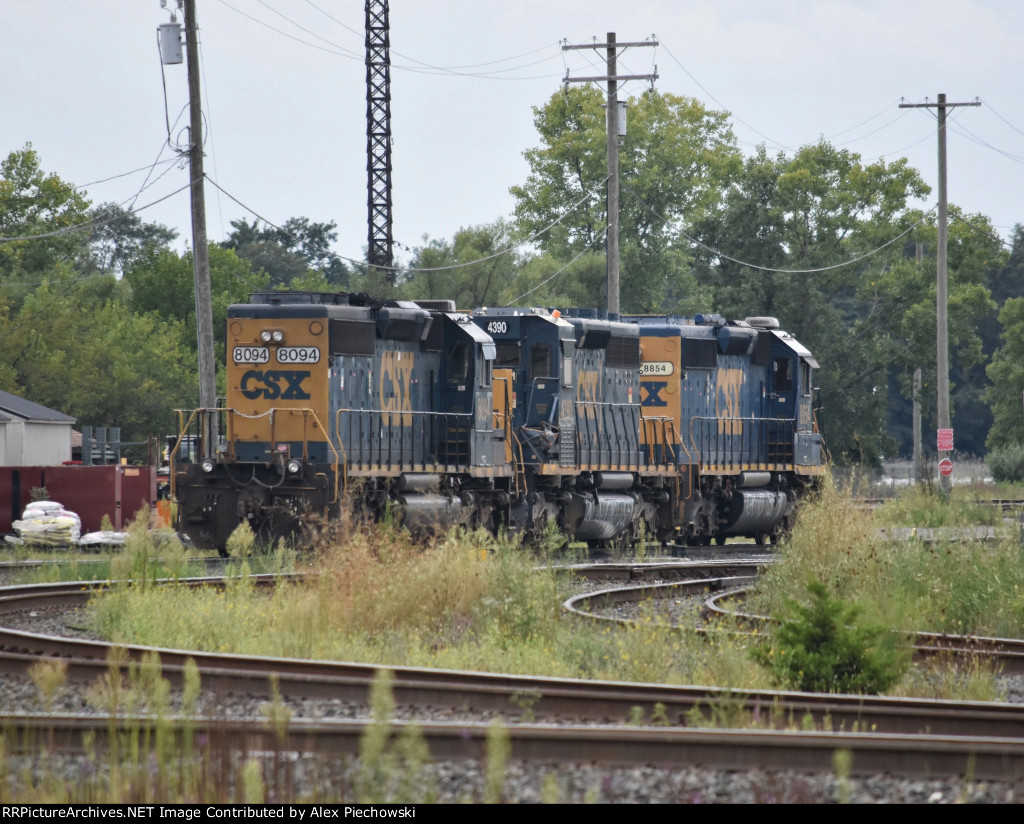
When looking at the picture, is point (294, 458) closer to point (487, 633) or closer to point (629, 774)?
point (487, 633)

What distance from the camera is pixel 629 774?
261 inches

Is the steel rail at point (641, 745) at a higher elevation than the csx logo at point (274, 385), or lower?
lower

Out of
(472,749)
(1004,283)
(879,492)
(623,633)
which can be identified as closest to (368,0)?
(879,492)

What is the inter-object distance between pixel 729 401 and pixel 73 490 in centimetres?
1205

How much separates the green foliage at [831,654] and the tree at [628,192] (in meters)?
44.8

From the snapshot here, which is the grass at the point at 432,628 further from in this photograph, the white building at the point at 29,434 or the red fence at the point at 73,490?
the white building at the point at 29,434

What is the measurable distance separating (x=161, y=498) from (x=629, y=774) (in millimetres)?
22507

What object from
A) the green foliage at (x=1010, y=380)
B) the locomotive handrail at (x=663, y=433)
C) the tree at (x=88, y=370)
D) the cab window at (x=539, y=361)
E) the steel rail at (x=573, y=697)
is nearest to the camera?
the steel rail at (x=573, y=697)

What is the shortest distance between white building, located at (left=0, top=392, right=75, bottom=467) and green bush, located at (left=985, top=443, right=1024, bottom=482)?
3259cm

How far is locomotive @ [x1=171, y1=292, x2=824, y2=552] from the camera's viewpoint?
731 inches

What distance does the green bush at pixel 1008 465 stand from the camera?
49.8 m

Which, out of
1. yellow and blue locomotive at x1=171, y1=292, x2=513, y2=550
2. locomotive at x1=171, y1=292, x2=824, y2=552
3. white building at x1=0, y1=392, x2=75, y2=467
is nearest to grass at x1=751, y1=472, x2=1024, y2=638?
locomotive at x1=171, y1=292, x2=824, y2=552

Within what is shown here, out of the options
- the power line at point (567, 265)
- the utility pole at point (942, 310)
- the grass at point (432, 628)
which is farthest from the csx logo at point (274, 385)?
the power line at point (567, 265)
